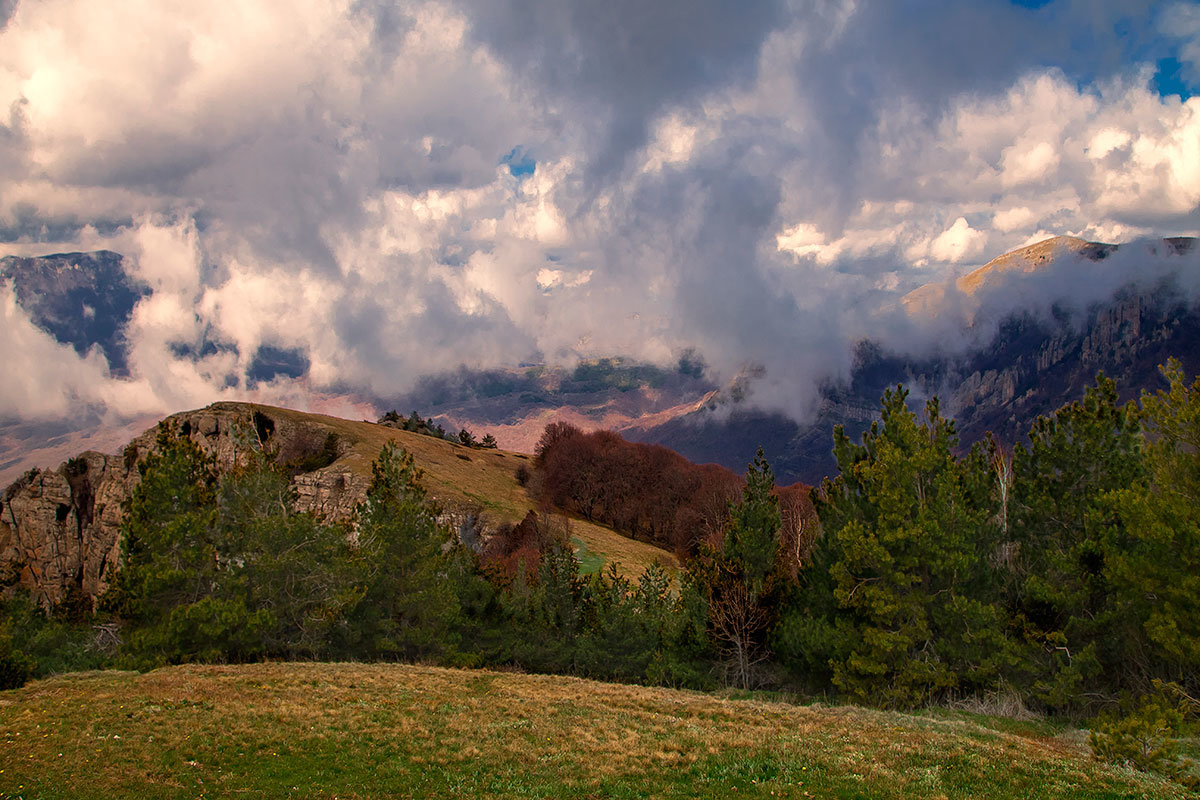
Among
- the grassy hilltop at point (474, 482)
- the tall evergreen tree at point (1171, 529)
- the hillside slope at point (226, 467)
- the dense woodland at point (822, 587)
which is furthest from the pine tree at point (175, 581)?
the hillside slope at point (226, 467)

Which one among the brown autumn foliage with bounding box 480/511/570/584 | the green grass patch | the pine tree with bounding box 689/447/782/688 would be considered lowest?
the green grass patch

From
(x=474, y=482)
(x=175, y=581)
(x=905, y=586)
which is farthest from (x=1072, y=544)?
(x=474, y=482)

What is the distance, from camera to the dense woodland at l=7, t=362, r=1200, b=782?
29.0 m

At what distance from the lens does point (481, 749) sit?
18.0m

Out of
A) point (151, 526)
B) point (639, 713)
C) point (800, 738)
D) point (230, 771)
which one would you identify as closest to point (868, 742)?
point (800, 738)

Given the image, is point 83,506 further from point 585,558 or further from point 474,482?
point 585,558

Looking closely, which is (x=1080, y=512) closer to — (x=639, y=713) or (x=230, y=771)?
(x=639, y=713)

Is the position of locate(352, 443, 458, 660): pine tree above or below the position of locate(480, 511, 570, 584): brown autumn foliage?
above

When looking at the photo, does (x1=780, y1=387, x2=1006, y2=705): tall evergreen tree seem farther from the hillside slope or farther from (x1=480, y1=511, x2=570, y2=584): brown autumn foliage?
the hillside slope

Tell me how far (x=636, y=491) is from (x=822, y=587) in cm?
9177

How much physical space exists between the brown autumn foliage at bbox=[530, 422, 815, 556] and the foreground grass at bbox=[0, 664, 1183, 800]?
8519cm

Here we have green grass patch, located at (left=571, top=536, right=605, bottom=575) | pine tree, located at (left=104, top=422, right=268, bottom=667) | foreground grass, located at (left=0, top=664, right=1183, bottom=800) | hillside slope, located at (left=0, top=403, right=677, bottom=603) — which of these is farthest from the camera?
hillside slope, located at (left=0, top=403, right=677, bottom=603)

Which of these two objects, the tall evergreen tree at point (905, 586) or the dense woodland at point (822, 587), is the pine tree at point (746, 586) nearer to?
the dense woodland at point (822, 587)

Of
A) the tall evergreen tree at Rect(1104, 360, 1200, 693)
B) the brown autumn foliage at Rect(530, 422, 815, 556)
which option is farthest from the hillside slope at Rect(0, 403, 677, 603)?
the tall evergreen tree at Rect(1104, 360, 1200, 693)
